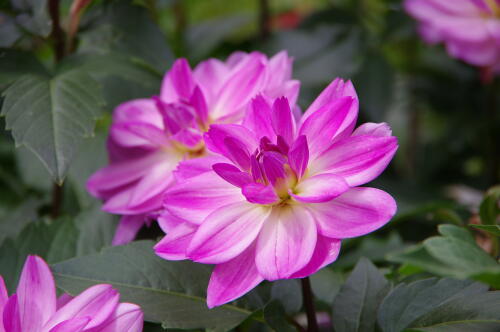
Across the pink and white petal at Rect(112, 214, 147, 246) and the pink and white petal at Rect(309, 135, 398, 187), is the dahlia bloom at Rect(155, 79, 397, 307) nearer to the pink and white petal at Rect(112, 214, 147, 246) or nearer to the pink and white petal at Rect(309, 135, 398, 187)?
the pink and white petal at Rect(309, 135, 398, 187)

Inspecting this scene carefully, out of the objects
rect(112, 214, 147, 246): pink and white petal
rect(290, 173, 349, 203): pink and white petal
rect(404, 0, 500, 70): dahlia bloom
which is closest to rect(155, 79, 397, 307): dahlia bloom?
rect(290, 173, 349, 203): pink and white petal

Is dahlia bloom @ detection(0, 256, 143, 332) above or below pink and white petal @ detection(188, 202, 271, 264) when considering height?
below

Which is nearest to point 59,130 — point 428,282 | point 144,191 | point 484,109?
point 144,191

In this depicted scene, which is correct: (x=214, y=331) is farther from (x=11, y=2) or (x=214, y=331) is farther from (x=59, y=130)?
(x=11, y=2)

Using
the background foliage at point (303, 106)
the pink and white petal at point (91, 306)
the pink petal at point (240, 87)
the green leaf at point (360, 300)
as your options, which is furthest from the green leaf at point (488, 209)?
the pink and white petal at point (91, 306)

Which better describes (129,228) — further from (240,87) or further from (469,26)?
(469,26)

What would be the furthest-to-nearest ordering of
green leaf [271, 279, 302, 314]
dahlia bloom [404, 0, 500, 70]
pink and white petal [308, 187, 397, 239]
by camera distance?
1. dahlia bloom [404, 0, 500, 70]
2. green leaf [271, 279, 302, 314]
3. pink and white petal [308, 187, 397, 239]
